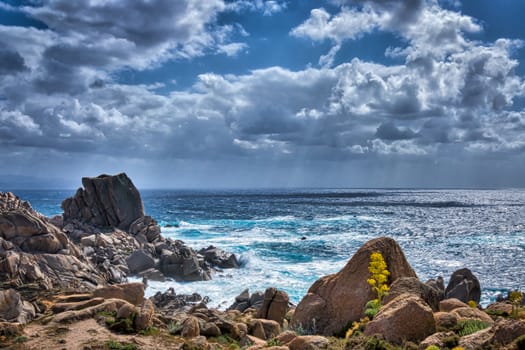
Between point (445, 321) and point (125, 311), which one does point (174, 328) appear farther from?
point (445, 321)

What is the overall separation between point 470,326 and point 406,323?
5.76 ft

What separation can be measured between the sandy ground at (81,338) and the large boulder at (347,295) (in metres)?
5.16

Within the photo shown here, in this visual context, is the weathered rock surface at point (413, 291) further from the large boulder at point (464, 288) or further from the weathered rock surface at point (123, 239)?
the weathered rock surface at point (123, 239)

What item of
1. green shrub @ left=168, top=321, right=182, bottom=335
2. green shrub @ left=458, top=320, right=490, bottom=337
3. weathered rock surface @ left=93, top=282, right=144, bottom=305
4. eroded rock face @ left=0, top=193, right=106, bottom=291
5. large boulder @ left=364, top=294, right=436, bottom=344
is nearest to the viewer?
large boulder @ left=364, top=294, right=436, bottom=344

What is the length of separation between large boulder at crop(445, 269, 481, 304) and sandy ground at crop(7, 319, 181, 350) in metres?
20.2

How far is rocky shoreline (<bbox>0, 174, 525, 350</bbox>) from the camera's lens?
9602mm

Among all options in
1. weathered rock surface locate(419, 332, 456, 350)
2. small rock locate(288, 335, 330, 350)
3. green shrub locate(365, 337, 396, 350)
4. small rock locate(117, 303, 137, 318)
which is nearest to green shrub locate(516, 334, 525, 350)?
weathered rock surface locate(419, 332, 456, 350)

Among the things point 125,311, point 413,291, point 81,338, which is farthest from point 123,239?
point 413,291

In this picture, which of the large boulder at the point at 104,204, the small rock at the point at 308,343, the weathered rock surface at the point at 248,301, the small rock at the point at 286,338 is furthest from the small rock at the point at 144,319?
the large boulder at the point at 104,204

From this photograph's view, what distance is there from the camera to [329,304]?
15.8m

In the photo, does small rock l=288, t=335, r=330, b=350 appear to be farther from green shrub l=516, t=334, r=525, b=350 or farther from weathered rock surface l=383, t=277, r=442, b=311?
green shrub l=516, t=334, r=525, b=350

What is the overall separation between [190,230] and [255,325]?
54.1 metres

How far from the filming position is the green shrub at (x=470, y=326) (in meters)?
9.59

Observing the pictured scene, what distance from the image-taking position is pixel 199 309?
19.8 meters
